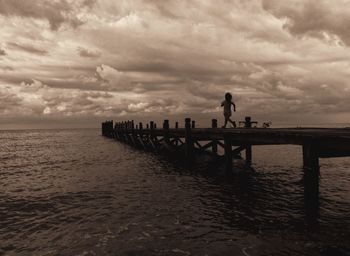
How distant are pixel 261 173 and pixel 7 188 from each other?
41.9ft

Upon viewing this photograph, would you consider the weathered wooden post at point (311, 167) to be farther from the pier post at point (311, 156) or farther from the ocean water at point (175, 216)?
the ocean water at point (175, 216)

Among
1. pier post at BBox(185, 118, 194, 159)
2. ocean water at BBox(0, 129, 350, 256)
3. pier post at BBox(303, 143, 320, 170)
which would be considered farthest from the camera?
pier post at BBox(185, 118, 194, 159)

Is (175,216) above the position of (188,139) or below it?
below

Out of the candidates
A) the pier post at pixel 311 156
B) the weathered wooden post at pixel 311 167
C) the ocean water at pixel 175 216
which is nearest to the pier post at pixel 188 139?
the ocean water at pixel 175 216

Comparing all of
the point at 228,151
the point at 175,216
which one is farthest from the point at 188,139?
the point at 175,216

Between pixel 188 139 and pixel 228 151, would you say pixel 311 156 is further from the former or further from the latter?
pixel 188 139

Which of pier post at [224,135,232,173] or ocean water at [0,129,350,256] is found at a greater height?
pier post at [224,135,232,173]

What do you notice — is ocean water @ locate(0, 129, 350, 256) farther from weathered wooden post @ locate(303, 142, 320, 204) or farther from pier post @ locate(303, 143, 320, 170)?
pier post @ locate(303, 143, 320, 170)

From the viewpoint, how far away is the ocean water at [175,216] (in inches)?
268

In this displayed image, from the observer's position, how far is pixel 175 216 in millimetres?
8977

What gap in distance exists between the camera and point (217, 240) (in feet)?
23.3

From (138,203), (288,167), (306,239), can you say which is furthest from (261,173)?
(306,239)

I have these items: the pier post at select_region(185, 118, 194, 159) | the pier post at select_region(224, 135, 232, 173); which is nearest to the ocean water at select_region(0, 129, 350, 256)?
the pier post at select_region(224, 135, 232, 173)

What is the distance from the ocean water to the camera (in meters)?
6.81
